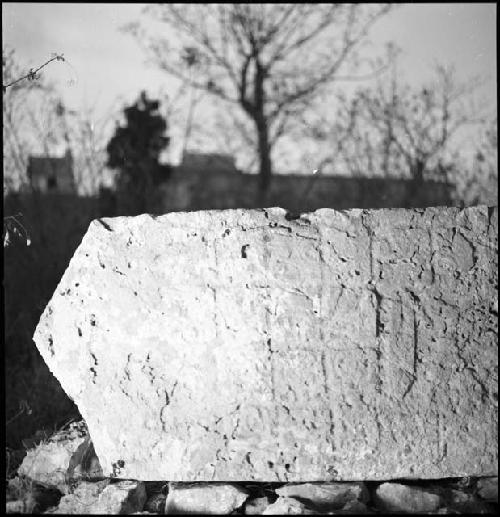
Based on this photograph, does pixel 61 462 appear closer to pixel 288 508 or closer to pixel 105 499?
pixel 105 499

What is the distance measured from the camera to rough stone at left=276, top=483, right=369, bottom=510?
1.69 metres

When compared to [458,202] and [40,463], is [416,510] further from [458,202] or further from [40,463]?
[458,202]

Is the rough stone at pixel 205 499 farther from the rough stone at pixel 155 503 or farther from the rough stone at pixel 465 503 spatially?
the rough stone at pixel 465 503

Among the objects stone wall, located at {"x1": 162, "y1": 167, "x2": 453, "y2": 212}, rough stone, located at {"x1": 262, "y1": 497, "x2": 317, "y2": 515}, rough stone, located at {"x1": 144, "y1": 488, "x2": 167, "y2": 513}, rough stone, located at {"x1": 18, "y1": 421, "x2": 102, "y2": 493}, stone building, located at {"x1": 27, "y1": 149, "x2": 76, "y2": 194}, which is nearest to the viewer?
rough stone, located at {"x1": 262, "y1": 497, "x2": 317, "y2": 515}

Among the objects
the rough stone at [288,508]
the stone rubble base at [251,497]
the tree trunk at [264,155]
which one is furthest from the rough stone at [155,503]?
the tree trunk at [264,155]

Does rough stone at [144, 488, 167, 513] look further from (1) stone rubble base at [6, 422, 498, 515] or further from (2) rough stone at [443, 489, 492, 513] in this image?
(2) rough stone at [443, 489, 492, 513]

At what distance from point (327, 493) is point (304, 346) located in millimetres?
520

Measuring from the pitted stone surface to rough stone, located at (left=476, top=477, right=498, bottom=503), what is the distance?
0.12 ft

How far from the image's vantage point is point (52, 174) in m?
4.74

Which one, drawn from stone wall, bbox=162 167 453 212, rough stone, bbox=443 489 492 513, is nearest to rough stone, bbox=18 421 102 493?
rough stone, bbox=443 489 492 513

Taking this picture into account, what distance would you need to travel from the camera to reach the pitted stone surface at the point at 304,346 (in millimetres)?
1741

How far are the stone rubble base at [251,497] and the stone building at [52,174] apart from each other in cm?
323

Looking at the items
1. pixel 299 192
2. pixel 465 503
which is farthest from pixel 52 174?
pixel 465 503

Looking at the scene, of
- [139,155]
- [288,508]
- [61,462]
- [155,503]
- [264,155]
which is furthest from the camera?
[264,155]
